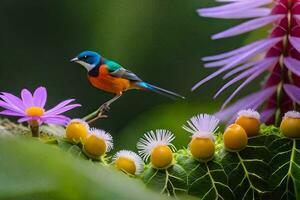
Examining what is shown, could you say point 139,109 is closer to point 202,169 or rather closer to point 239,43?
point 239,43

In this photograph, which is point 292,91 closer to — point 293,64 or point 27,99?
point 293,64

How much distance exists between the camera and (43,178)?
21cm

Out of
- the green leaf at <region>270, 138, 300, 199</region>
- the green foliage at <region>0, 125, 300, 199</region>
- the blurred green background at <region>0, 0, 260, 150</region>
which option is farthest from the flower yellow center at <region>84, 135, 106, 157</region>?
the blurred green background at <region>0, 0, 260, 150</region>

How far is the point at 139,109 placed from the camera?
1.19 metres

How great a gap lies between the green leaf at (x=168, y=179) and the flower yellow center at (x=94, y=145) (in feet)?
0.11

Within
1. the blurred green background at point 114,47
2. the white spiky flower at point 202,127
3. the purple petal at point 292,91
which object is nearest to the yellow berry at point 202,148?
the white spiky flower at point 202,127

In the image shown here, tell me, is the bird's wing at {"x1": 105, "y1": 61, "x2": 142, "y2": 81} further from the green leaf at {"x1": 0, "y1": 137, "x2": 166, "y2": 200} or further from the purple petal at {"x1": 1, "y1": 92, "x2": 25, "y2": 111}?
the green leaf at {"x1": 0, "y1": 137, "x2": 166, "y2": 200}

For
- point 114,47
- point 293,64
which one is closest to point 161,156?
point 293,64

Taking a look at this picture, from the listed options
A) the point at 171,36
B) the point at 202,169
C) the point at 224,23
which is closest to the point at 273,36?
the point at 202,169

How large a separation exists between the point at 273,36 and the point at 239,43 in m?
0.88

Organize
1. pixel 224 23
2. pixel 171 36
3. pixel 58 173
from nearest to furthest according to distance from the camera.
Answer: pixel 58 173 < pixel 171 36 < pixel 224 23

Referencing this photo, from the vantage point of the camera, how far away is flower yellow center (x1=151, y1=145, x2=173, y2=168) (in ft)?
1.20

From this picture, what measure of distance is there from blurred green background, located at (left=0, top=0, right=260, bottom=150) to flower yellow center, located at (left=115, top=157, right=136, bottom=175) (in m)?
0.52

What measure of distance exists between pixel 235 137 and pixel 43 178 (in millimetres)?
186
